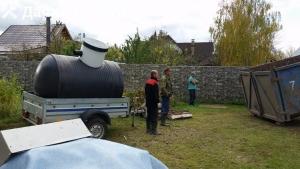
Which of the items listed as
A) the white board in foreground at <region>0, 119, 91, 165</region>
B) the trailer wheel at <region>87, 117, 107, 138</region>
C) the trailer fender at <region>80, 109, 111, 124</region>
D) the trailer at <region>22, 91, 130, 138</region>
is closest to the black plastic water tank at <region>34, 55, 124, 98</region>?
the trailer at <region>22, 91, 130, 138</region>

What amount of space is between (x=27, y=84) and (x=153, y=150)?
1049cm

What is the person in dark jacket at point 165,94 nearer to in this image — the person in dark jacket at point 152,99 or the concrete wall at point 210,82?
the person in dark jacket at point 152,99

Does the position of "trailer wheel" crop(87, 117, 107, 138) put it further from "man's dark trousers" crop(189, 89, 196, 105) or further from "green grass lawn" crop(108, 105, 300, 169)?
"man's dark trousers" crop(189, 89, 196, 105)

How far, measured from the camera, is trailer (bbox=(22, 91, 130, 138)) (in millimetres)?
9000

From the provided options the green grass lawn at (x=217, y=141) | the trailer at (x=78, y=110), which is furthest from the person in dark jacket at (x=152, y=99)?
the trailer at (x=78, y=110)

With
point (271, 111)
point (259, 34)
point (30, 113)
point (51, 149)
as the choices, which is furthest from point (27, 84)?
point (259, 34)

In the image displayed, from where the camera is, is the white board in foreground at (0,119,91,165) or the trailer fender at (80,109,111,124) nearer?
the white board in foreground at (0,119,91,165)

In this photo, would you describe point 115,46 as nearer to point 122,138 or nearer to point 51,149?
point 122,138

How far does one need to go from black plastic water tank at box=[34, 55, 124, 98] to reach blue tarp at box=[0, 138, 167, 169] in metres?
6.24

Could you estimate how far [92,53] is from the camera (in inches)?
379

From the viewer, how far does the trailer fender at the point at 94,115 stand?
9.35 meters

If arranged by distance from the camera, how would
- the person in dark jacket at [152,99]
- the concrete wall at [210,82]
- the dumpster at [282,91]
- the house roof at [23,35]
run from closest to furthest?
the person in dark jacket at [152,99] → the dumpster at [282,91] → the concrete wall at [210,82] → the house roof at [23,35]

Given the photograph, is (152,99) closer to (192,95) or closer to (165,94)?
(165,94)

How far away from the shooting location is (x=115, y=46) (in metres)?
26.1
